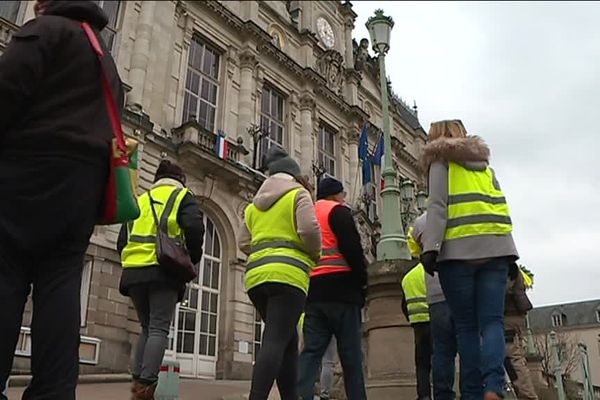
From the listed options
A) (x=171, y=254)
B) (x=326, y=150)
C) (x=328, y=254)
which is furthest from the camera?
(x=326, y=150)

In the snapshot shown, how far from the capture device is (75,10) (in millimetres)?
2598

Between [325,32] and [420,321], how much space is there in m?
23.2

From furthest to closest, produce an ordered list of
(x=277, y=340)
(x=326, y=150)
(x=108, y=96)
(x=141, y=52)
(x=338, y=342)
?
(x=326, y=150) → (x=141, y=52) → (x=338, y=342) → (x=277, y=340) → (x=108, y=96)

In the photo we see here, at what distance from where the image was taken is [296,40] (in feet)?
79.8

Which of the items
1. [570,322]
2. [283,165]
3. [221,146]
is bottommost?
[283,165]

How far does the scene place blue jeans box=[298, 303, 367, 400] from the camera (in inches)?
175

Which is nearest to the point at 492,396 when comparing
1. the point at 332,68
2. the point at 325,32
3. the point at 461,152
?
the point at 461,152

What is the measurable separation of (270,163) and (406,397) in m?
3.77

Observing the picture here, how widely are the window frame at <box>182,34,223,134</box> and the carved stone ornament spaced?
6.73m

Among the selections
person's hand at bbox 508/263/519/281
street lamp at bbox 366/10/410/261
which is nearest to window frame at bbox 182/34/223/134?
street lamp at bbox 366/10/410/261

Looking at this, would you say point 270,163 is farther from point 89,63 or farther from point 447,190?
point 89,63

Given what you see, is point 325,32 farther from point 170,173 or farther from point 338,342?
point 338,342

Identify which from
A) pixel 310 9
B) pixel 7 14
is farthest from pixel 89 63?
pixel 310 9

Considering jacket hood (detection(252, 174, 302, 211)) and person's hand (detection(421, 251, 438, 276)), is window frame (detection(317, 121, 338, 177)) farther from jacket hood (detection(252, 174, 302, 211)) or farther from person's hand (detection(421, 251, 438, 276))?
person's hand (detection(421, 251, 438, 276))
